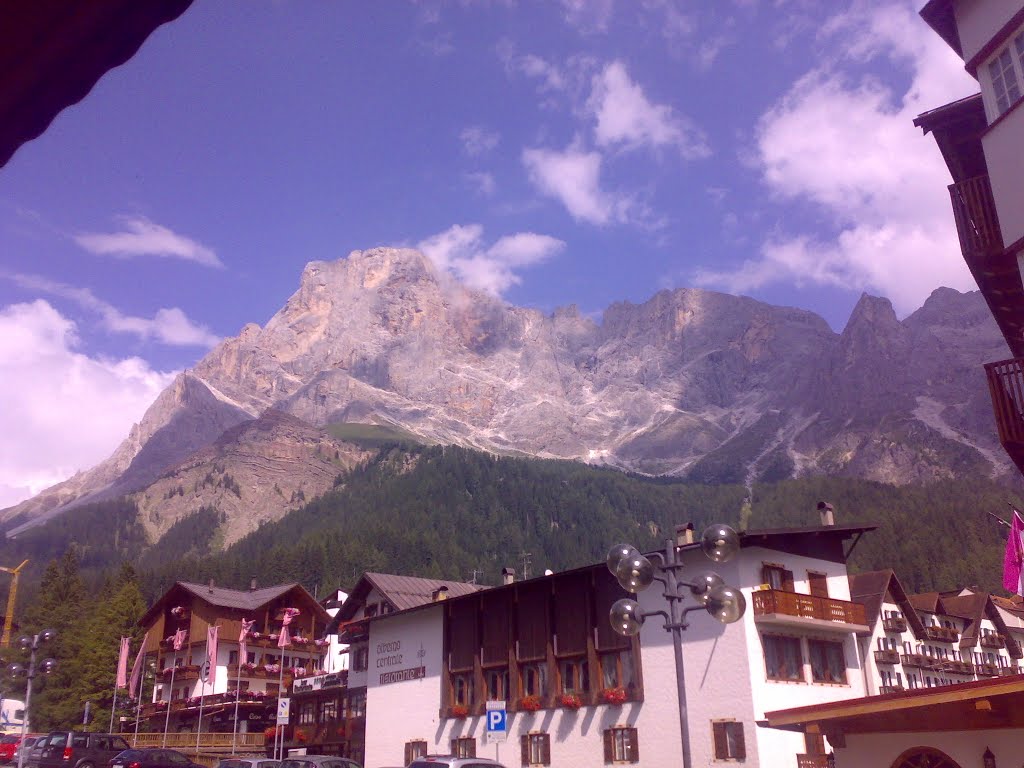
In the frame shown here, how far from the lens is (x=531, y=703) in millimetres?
40812

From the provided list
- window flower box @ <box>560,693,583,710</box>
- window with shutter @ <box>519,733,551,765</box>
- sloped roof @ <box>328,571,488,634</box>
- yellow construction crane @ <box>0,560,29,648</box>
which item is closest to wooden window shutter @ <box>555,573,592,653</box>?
window flower box @ <box>560,693,583,710</box>

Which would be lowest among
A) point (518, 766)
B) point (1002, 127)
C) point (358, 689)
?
point (518, 766)

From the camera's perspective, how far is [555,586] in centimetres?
4203

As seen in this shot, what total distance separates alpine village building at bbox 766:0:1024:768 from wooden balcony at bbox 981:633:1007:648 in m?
60.7

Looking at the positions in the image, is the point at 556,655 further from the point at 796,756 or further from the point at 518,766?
the point at 796,756

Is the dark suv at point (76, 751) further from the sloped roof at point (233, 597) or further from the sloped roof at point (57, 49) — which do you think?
the sloped roof at point (57, 49)

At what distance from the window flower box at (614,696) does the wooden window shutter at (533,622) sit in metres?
4.39

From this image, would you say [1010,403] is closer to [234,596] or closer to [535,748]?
[535,748]

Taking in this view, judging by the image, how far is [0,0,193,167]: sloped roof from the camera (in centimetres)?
245

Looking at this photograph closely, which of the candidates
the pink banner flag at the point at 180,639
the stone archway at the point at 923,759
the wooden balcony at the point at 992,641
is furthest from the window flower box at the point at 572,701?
the wooden balcony at the point at 992,641

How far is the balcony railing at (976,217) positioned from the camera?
1711 centimetres

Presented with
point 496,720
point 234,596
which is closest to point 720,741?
point 496,720

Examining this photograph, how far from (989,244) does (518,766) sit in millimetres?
32803

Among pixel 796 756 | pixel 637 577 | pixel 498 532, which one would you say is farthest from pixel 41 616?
pixel 498 532
